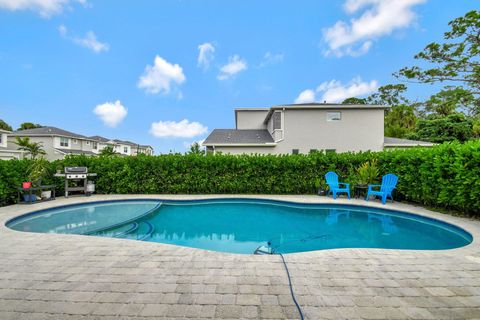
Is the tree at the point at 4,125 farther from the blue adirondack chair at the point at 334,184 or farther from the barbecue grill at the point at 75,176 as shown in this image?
the blue adirondack chair at the point at 334,184

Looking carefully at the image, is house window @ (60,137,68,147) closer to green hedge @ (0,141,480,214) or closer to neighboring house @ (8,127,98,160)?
neighboring house @ (8,127,98,160)

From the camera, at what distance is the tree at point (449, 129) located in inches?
821

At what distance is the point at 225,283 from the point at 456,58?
20.4 meters

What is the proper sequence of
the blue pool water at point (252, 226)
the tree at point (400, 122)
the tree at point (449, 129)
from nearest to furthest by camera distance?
the blue pool water at point (252, 226) → the tree at point (449, 129) → the tree at point (400, 122)

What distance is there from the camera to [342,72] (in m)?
19.6

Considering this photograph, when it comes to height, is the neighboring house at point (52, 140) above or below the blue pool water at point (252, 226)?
above

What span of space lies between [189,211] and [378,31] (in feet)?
53.0

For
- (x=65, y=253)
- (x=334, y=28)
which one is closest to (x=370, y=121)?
(x=334, y=28)

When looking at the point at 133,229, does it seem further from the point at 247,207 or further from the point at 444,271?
the point at 444,271

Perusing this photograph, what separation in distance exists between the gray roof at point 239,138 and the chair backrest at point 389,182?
28.8ft

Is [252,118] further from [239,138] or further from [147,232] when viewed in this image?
[147,232]

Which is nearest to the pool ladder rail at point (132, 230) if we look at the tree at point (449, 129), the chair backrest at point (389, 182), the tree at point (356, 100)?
the chair backrest at point (389, 182)

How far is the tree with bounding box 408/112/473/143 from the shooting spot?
20.9m

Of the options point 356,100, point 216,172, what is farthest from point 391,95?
point 216,172
